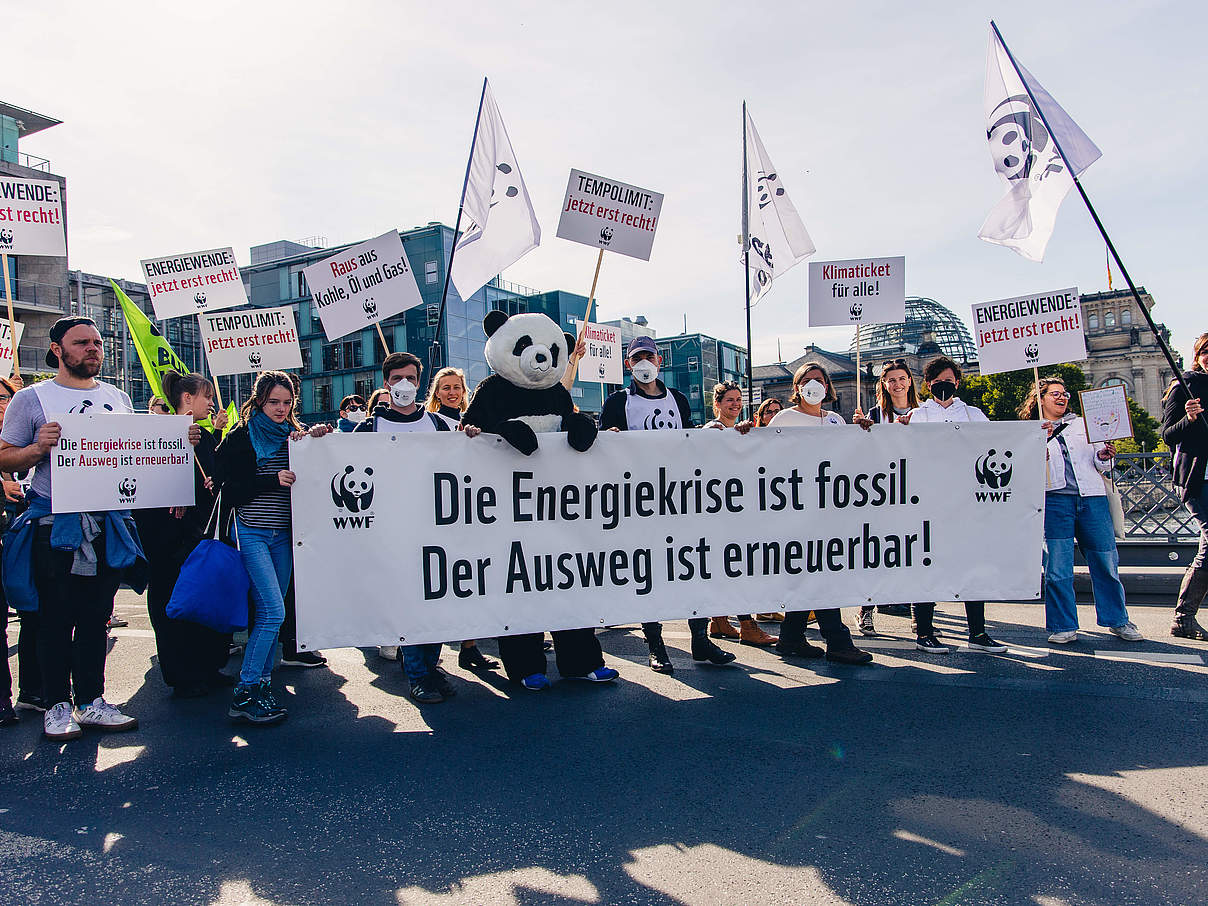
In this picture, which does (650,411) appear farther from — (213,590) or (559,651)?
(213,590)

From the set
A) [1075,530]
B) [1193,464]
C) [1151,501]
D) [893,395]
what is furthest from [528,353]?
[1151,501]

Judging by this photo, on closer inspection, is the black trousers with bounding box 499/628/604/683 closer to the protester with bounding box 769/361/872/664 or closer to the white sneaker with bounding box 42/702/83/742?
the protester with bounding box 769/361/872/664

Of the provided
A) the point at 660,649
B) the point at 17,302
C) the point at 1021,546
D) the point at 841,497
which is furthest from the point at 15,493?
the point at 17,302

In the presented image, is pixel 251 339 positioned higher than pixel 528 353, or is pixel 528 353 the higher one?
pixel 251 339

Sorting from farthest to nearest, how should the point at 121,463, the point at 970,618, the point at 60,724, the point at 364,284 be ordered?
1. the point at 364,284
2. the point at 970,618
3. the point at 121,463
4. the point at 60,724

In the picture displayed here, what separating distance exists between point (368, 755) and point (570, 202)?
4347 millimetres

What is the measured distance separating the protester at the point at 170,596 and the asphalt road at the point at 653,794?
7.4 inches

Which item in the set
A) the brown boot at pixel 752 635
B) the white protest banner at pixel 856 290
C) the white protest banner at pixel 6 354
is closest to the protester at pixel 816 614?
the brown boot at pixel 752 635

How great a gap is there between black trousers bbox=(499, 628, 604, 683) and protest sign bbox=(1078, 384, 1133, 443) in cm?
372

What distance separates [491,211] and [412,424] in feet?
10.6

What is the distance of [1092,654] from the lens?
555cm

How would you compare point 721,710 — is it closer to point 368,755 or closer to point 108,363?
point 368,755

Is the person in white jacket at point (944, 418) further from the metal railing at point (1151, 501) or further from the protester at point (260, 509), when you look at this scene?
the metal railing at point (1151, 501)

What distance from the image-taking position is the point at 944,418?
6094 millimetres
